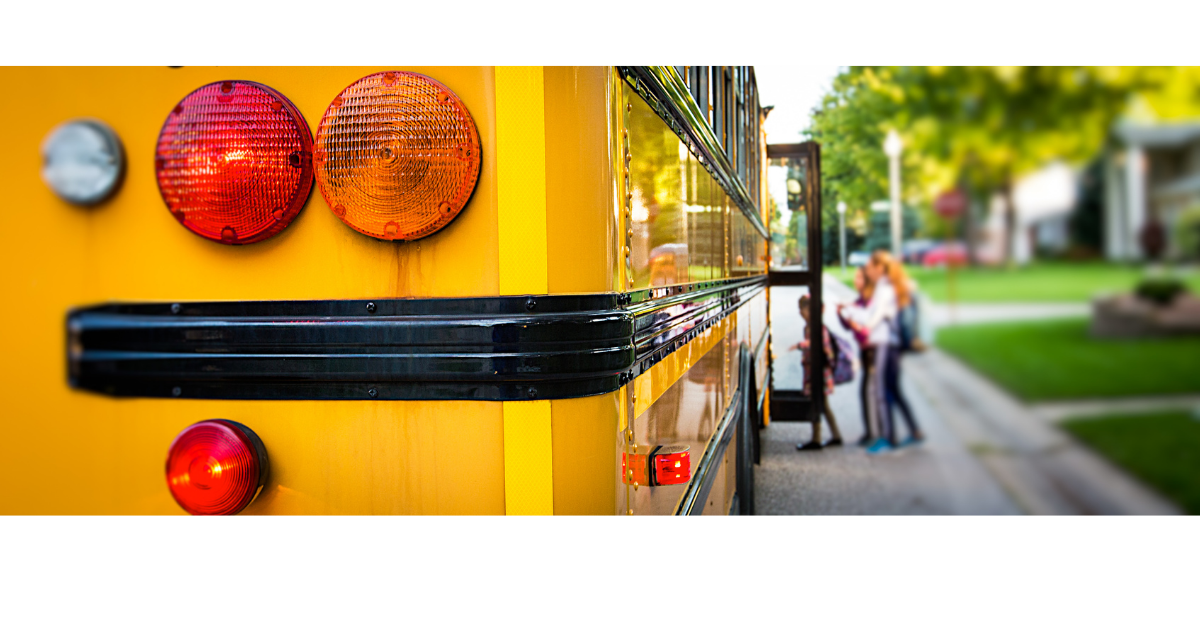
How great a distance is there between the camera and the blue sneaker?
96.4 inches

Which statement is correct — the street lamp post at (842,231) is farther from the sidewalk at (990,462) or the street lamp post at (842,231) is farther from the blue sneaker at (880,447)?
the blue sneaker at (880,447)

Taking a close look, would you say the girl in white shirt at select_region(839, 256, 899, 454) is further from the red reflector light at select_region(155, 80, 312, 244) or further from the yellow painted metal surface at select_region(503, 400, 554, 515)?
the red reflector light at select_region(155, 80, 312, 244)

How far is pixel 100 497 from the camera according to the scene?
1022mm

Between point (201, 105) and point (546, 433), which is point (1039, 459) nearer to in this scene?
point (546, 433)

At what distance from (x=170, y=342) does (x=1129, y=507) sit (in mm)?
1649

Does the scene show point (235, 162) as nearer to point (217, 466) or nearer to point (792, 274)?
point (217, 466)

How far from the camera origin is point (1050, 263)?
3.19 feet

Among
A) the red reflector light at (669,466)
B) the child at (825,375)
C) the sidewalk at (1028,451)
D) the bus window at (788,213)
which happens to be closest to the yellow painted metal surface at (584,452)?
the red reflector light at (669,466)

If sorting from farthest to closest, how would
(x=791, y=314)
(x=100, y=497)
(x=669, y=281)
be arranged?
(x=791, y=314)
(x=669, y=281)
(x=100, y=497)

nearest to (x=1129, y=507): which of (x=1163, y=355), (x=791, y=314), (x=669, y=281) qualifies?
(x=1163, y=355)

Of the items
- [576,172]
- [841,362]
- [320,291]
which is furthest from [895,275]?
[841,362]

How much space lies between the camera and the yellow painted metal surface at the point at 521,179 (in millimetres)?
905

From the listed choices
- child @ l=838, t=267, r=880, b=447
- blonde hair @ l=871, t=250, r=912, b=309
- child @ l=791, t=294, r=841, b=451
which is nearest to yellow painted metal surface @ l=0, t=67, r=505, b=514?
blonde hair @ l=871, t=250, r=912, b=309

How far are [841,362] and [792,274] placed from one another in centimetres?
60
